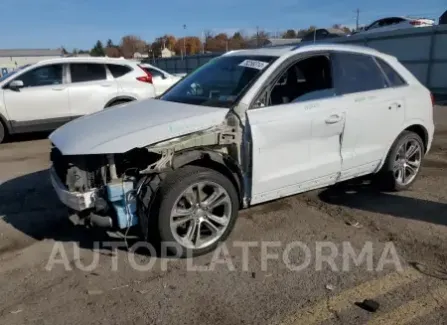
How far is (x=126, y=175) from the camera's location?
3.48 metres

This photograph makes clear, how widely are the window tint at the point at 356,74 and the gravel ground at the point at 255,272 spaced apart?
4.29 feet

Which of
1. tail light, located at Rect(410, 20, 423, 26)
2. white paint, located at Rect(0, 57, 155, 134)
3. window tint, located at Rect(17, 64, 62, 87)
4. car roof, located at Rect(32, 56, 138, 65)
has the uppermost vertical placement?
tail light, located at Rect(410, 20, 423, 26)

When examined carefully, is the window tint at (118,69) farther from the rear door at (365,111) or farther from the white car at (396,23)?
the white car at (396,23)

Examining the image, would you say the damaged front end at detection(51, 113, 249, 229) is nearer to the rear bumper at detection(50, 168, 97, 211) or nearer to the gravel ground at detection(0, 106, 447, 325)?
the rear bumper at detection(50, 168, 97, 211)

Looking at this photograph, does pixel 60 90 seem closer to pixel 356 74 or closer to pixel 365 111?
pixel 356 74

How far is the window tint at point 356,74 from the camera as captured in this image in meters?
4.44

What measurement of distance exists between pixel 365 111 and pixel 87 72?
685 cm

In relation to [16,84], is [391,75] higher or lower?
higher

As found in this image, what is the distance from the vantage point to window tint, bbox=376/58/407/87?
4891 mm

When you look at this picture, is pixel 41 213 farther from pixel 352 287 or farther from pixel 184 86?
pixel 352 287

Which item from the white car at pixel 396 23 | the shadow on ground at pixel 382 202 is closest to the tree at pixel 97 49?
the white car at pixel 396 23

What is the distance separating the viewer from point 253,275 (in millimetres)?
3352

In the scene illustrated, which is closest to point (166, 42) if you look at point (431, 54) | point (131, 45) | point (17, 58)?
point (131, 45)

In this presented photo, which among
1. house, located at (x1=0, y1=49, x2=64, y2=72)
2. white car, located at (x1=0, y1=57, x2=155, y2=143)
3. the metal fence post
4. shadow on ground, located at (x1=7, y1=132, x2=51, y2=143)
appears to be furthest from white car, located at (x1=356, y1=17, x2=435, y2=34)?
house, located at (x1=0, y1=49, x2=64, y2=72)
